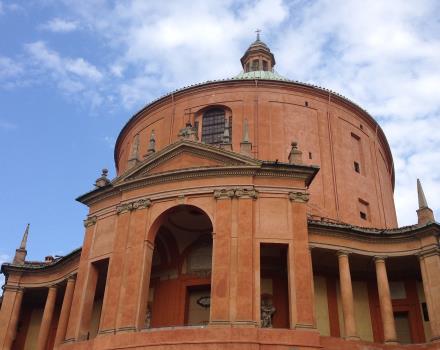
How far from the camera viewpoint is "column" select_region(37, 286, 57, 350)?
2614 cm

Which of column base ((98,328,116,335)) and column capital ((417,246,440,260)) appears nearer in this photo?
column base ((98,328,116,335))

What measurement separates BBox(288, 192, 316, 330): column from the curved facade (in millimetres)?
45

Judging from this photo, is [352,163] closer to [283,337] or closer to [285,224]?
[285,224]

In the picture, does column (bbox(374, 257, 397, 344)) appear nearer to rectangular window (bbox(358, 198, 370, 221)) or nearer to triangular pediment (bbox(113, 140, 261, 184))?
rectangular window (bbox(358, 198, 370, 221))

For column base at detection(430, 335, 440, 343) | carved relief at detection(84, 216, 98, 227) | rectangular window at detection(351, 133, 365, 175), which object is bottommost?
column base at detection(430, 335, 440, 343)

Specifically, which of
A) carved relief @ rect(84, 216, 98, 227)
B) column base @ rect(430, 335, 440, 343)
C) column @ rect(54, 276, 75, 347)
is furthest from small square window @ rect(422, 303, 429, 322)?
column @ rect(54, 276, 75, 347)

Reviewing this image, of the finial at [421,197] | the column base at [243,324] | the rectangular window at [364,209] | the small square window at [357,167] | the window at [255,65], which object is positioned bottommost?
the column base at [243,324]

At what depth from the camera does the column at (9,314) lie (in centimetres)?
2733

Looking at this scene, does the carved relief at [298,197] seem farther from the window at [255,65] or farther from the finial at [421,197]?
the window at [255,65]

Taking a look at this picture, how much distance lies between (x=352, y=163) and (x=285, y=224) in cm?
1016

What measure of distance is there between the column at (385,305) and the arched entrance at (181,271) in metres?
7.18

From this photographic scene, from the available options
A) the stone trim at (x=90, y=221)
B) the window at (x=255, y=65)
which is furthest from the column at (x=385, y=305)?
the window at (x=255, y=65)

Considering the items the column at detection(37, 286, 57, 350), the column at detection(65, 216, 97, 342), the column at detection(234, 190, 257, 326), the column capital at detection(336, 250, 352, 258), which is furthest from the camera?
the column at detection(37, 286, 57, 350)

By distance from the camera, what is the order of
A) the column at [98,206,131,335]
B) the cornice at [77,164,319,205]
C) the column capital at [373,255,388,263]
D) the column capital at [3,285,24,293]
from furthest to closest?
the column capital at [3,285,24,293]
the column capital at [373,255,388,263]
the cornice at [77,164,319,205]
the column at [98,206,131,335]
